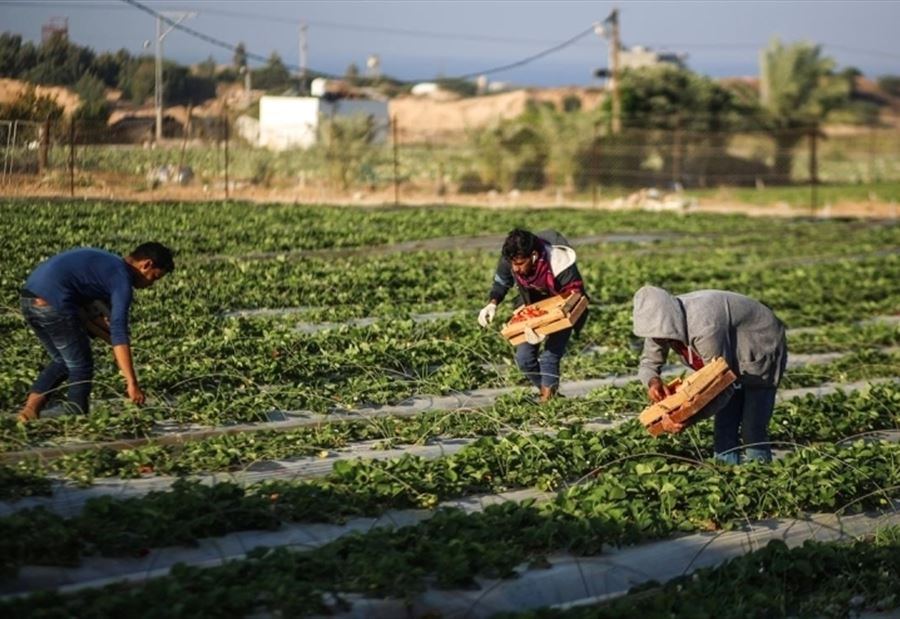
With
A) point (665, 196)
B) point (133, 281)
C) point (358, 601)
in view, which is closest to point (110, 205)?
point (133, 281)

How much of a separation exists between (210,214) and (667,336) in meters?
14.6

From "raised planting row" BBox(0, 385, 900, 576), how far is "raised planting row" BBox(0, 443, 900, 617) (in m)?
0.02

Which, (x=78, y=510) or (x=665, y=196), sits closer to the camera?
(x=78, y=510)

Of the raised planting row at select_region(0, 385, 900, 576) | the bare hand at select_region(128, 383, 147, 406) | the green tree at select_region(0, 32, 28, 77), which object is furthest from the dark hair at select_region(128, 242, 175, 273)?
the green tree at select_region(0, 32, 28, 77)

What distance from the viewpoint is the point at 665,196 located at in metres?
39.9

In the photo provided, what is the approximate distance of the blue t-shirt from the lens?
925cm

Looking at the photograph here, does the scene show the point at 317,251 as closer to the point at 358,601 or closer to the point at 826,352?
the point at 826,352

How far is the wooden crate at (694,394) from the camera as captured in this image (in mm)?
8367

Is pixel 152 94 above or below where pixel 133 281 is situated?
above

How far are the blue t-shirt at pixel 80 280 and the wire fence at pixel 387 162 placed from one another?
6654mm

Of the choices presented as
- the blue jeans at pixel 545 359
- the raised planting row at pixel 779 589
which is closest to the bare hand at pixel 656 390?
the raised planting row at pixel 779 589

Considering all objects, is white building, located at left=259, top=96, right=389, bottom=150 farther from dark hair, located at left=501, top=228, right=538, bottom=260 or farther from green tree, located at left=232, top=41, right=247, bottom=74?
dark hair, located at left=501, top=228, right=538, bottom=260

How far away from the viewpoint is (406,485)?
809cm

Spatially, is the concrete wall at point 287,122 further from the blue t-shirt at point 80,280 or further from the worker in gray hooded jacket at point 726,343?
the worker in gray hooded jacket at point 726,343
